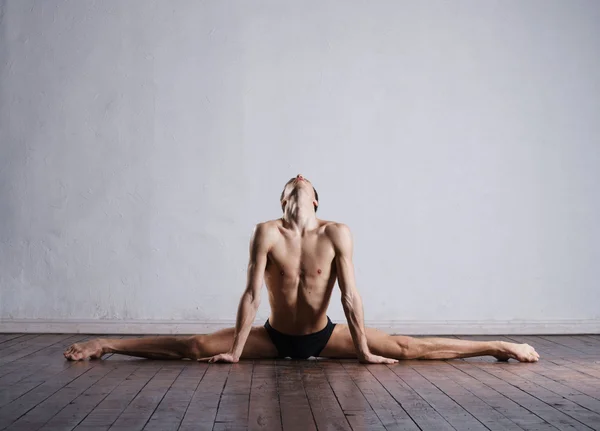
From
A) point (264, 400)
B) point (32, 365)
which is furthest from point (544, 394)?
point (32, 365)

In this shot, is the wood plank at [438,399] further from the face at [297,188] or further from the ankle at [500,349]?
the face at [297,188]

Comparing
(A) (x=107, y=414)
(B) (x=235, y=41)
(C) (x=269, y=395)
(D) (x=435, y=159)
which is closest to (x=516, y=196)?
(D) (x=435, y=159)

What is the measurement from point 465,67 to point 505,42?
0.38m

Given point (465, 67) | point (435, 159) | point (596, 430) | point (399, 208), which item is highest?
point (465, 67)

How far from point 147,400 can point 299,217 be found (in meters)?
1.58

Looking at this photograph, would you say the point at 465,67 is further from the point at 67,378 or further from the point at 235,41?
the point at 67,378

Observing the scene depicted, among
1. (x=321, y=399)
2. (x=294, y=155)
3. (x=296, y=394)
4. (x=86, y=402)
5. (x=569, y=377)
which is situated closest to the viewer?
(x=86, y=402)

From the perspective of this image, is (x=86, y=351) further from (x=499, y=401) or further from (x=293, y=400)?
(x=499, y=401)

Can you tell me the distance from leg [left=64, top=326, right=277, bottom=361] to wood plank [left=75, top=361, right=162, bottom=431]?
6.4 inches

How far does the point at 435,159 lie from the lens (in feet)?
20.1

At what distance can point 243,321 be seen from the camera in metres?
4.18

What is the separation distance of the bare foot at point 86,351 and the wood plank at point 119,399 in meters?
0.29

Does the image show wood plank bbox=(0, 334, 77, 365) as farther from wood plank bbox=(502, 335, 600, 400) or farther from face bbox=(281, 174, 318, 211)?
wood plank bbox=(502, 335, 600, 400)

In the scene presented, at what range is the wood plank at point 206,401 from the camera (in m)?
2.68
